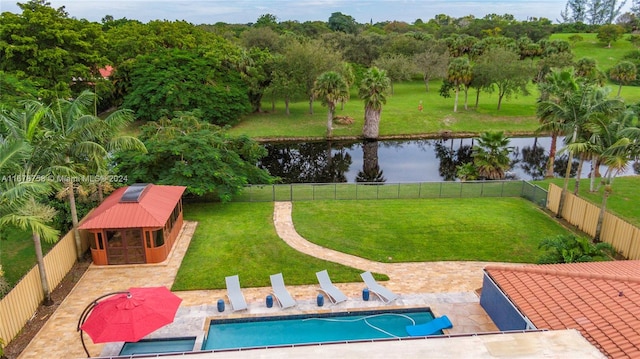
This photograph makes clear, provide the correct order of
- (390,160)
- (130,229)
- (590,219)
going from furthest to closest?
(390,160), (590,219), (130,229)

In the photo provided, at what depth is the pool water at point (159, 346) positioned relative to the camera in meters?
14.5

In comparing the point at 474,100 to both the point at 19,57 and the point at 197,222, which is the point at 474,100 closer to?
the point at 197,222

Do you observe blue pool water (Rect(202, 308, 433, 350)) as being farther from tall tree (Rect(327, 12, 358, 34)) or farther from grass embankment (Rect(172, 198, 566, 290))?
tall tree (Rect(327, 12, 358, 34))

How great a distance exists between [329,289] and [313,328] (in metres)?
2.07

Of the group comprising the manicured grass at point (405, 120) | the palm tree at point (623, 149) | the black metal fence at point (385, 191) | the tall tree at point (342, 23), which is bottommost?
the black metal fence at point (385, 191)

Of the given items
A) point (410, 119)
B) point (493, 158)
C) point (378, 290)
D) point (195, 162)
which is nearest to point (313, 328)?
point (378, 290)

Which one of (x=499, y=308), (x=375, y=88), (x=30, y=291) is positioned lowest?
(x=499, y=308)

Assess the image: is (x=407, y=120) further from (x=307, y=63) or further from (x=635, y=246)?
(x=635, y=246)

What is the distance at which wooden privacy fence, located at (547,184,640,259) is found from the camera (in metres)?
20.1

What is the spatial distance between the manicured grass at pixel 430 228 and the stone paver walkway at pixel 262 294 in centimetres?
93

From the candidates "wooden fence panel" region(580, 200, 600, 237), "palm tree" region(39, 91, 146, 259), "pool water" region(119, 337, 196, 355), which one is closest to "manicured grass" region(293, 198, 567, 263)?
"wooden fence panel" region(580, 200, 600, 237)

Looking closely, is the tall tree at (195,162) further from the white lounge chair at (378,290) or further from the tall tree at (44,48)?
the tall tree at (44,48)

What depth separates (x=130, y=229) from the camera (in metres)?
19.4

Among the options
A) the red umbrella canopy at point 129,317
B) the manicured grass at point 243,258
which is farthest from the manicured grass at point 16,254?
the red umbrella canopy at point 129,317
